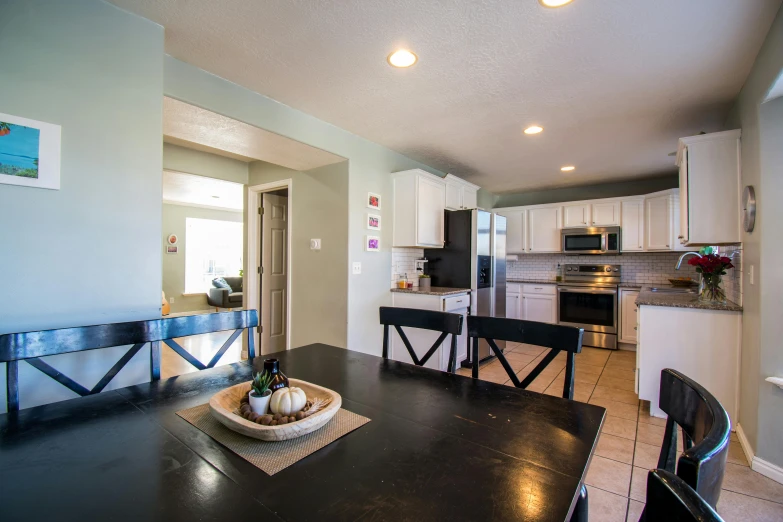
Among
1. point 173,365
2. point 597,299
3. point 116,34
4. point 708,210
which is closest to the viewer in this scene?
point 116,34

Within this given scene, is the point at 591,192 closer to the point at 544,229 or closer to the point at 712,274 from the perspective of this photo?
the point at 544,229

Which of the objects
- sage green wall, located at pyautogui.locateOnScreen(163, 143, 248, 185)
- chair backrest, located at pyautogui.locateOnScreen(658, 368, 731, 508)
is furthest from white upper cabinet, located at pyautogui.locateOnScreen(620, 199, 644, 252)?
sage green wall, located at pyautogui.locateOnScreen(163, 143, 248, 185)

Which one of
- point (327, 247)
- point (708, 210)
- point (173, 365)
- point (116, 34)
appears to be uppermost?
point (116, 34)

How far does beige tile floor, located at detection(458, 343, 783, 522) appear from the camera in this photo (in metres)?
1.74

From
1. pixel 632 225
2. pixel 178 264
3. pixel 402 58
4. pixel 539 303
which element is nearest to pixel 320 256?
pixel 402 58

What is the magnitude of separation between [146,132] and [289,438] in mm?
1773

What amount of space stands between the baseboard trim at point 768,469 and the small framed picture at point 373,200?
129 inches

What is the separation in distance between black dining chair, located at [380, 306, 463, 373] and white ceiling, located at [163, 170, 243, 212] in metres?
3.40

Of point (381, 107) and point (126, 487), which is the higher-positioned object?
point (381, 107)

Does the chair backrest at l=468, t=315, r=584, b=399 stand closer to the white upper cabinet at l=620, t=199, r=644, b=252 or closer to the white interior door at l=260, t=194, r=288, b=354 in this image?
the white interior door at l=260, t=194, r=288, b=354

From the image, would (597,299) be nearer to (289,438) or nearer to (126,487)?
(289,438)

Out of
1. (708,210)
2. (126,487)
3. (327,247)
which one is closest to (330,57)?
(327,247)

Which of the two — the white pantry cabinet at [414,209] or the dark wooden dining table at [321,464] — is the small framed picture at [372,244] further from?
the dark wooden dining table at [321,464]

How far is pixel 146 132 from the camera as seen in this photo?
6.08 ft
